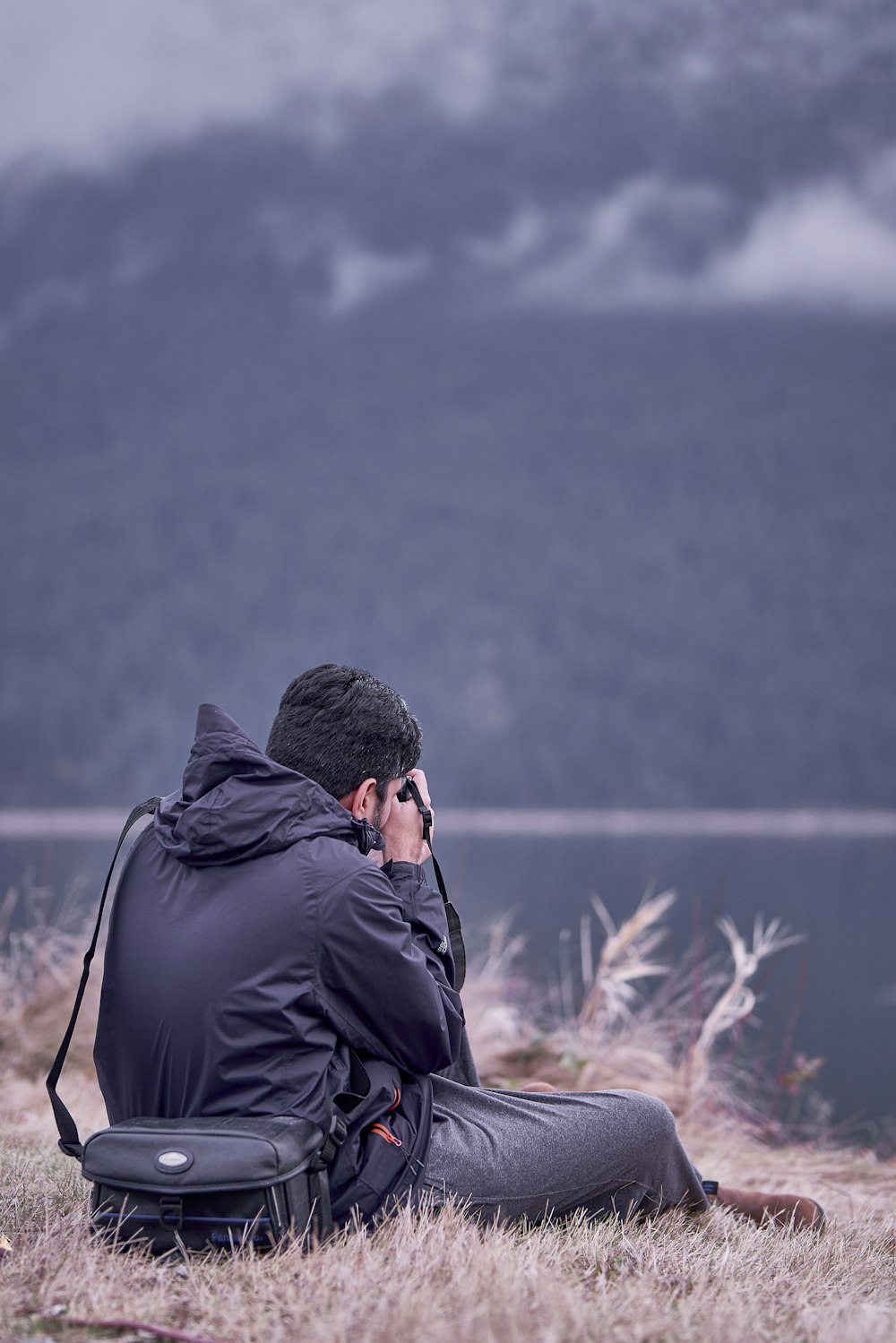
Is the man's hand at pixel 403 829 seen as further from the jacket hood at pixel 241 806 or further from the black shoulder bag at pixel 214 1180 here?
the black shoulder bag at pixel 214 1180

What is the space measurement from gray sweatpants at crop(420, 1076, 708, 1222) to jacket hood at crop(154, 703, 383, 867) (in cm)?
72

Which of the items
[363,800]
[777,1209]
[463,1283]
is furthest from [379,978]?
[777,1209]

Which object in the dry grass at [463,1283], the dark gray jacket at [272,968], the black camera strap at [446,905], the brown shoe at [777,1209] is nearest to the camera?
the dry grass at [463,1283]

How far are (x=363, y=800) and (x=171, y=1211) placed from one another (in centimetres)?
84

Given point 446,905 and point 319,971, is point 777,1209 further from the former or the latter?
point 319,971

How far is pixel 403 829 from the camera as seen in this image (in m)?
2.88

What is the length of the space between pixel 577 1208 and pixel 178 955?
1098 millimetres

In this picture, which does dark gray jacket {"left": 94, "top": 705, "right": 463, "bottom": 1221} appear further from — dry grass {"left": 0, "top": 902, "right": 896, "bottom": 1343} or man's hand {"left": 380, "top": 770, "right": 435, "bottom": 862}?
dry grass {"left": 0, "top": 902, "right": 896, "bottom": 1343}

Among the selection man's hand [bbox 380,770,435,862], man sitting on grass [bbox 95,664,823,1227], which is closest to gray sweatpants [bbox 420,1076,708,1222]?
man sitting on grass [bbox 95,664,823,1227]

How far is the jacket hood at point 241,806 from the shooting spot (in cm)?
255

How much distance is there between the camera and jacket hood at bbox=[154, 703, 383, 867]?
8.37ft

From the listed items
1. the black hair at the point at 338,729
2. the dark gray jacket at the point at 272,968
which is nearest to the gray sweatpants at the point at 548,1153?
the dark gray jacket at the point at 272,968

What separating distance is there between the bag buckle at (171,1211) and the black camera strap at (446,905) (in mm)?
688

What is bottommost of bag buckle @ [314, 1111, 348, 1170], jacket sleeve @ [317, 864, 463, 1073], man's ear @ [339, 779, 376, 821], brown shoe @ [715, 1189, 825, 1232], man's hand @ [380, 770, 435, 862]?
brown shoe @ [715, 1189, 825, 1232]
